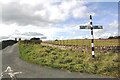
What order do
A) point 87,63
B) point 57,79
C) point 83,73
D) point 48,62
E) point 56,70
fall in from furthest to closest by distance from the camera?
point 48,62 < point 87,63 < point 56,70 < point 83,73 < point 57,79

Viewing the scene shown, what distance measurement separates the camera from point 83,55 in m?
16.8

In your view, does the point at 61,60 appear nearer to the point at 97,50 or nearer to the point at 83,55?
the point at 83,55

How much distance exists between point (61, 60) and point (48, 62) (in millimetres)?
742

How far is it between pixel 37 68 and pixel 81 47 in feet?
17.0

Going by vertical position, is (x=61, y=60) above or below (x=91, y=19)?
below

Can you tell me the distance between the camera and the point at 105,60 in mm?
14789

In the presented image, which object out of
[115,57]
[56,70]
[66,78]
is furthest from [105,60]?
[66,78]

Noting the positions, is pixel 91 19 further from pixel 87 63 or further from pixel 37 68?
pixel 37 68

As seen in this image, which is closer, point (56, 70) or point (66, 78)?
point (66, 78)

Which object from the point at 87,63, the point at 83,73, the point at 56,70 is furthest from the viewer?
the point at 87,63

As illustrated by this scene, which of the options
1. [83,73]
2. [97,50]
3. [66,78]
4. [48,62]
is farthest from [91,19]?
[66,78]

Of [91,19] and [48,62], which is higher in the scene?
[91,19]

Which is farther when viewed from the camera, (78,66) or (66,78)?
(78,66)

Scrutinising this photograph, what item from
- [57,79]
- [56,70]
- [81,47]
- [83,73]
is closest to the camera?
[57,79]
